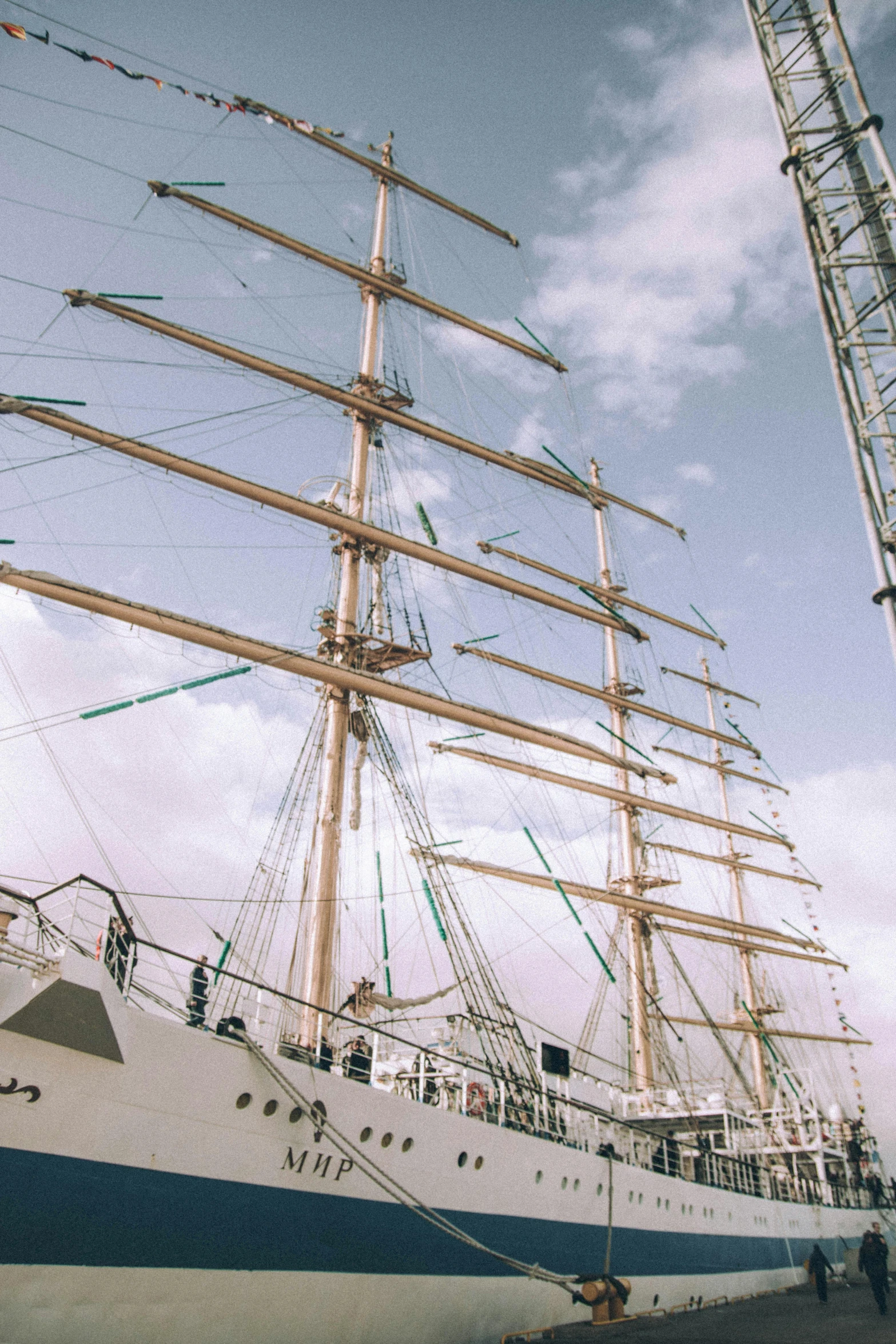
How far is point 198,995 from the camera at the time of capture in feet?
31.9

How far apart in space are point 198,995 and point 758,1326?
1055cm

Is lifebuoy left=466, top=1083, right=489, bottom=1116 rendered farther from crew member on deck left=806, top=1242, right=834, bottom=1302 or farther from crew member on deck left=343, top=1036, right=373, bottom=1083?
crew member on deck left=806, top=1242, right=834, bottom=1302

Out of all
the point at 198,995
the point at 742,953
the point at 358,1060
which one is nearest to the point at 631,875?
the point at 742,953

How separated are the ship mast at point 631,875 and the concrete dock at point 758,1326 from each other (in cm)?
872

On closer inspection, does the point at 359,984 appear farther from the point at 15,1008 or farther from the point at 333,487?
the point at 333,487

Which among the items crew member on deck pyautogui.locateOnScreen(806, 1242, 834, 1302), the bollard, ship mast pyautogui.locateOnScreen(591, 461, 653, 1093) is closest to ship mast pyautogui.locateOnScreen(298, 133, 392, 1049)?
the bollard

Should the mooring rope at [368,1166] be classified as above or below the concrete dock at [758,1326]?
above

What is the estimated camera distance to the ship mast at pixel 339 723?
14.5 meters

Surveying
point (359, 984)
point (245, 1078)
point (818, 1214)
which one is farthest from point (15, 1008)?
point (818, 1214)

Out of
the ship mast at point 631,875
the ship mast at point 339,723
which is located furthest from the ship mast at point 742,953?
the ship mast at point 339,723

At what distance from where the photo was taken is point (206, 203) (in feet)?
64.4

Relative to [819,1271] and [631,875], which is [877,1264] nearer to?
[819,1271]

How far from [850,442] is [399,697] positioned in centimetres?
1312

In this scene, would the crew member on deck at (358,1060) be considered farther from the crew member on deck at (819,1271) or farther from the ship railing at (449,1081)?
the crew member on deck at (819,1271)
